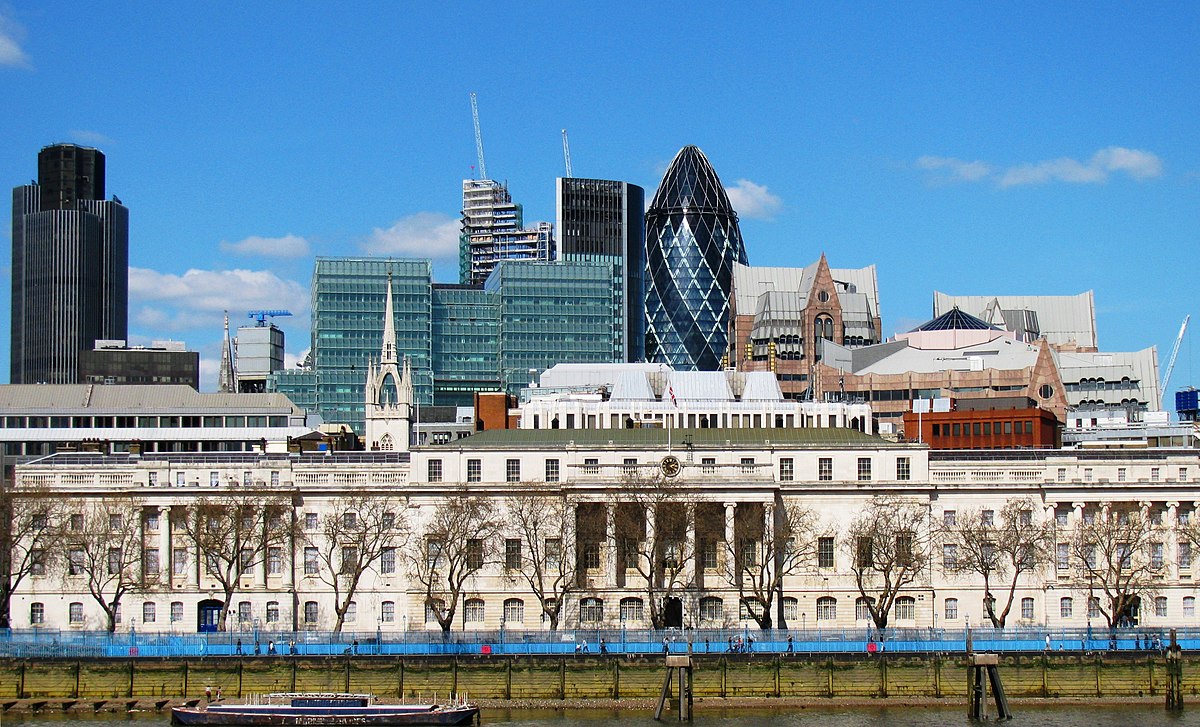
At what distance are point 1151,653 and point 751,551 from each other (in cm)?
3325

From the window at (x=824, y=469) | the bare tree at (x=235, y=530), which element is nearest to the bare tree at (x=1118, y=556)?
the window at (x=824, y=469)

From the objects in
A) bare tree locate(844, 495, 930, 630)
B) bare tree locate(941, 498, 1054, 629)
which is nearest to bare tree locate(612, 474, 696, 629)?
bare tree locate(844, 495, 930, 630)

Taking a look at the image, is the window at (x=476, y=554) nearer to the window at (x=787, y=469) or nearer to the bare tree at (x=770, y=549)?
the bare tree at (x=770, y=549)

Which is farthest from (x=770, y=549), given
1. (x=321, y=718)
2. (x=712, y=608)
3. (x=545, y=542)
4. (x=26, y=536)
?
(x=26, y=536)

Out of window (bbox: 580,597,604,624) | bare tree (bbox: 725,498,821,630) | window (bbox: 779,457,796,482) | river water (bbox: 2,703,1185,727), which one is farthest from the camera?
window (bbox: 779,457,796,482)

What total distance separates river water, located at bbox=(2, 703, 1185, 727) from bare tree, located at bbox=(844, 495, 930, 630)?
2173 centimetres

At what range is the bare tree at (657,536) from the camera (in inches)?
5354

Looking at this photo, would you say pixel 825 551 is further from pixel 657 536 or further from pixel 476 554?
pixel 476 554

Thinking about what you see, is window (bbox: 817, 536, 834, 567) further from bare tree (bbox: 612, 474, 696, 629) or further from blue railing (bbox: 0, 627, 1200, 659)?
blue railing (bbox: 0, 627, 1200, 659)

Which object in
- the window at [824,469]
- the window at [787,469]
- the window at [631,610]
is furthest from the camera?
the window at [787,469]

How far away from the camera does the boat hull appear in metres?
106

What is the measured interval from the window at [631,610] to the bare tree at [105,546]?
119ft

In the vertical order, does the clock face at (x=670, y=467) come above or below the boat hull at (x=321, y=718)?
above

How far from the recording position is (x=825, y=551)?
467ft
